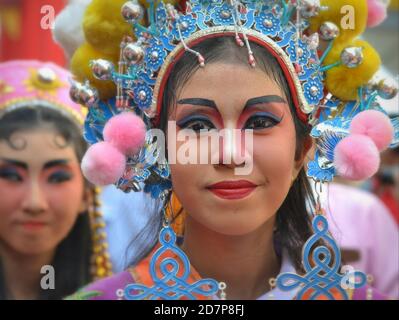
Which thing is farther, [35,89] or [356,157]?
[35,89]

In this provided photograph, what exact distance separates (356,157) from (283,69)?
0.88ft

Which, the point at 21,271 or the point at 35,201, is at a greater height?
the point at 35,201

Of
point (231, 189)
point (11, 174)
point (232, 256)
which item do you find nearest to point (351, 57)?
point (231, 189)

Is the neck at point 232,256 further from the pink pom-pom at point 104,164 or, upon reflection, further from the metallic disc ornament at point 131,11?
the metallic disc ornament at point 131,11

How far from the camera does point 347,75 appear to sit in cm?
186

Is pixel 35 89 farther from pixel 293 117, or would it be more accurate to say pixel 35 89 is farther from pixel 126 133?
pixel 293 117

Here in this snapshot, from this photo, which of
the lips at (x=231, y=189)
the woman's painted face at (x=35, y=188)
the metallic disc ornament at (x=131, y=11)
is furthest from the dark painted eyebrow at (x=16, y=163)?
the lips at (x=231, y=189)

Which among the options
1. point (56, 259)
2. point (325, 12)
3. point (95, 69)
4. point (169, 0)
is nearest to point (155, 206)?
point (95, 69)

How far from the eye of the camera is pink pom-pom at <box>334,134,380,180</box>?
173cm

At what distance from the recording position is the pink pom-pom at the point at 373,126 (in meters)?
1.76

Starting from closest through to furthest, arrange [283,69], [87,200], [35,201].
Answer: [283,69] → [35,201] → [87,200]

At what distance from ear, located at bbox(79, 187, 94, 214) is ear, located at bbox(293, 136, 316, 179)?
1076 millimetres

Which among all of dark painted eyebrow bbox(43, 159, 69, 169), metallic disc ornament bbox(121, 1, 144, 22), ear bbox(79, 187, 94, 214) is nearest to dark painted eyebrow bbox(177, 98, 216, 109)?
metallic disc ornament bbox(121, 1, 144, 22)

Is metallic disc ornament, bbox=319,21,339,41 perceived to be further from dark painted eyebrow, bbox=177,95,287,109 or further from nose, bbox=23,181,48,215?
nose, bbox=23,181,48,215
